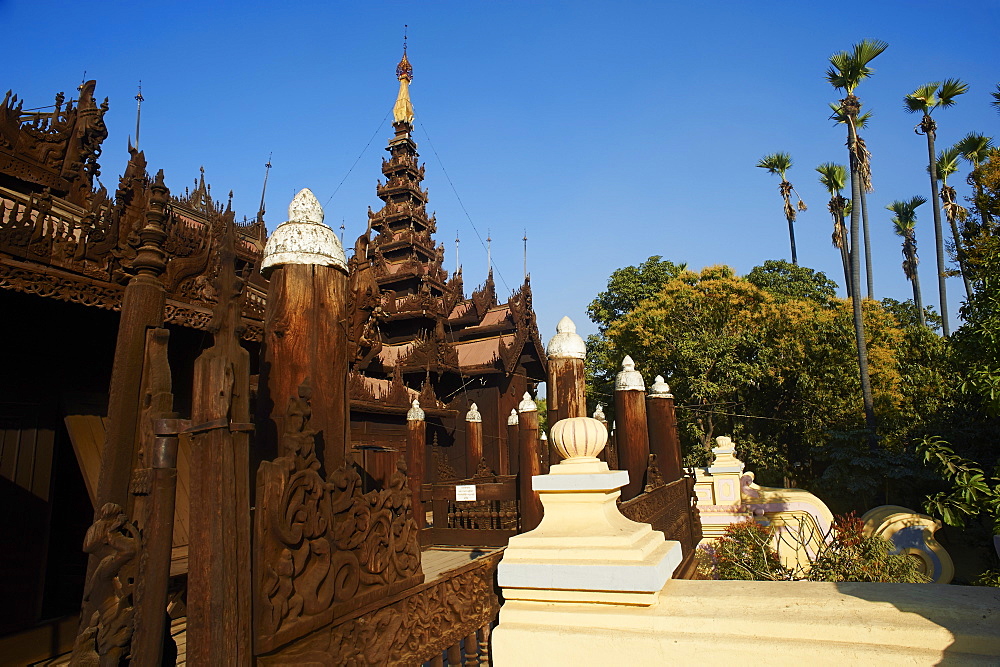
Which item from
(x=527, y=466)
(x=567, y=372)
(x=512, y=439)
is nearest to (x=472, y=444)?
(x=512, y=439)

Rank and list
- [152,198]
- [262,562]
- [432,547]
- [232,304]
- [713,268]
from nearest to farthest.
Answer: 1. [262,562]
2. [232,304]
3. [152,198]
4. [432,547]
5. [713,268]

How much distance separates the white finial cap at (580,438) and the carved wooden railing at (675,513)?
109 inches

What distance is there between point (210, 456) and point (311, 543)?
1.92 ft

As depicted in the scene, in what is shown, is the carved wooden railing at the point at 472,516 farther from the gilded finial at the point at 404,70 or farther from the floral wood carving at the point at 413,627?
the gilded finial at the point at 404,70

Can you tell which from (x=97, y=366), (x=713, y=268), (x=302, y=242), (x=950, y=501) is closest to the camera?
(x=302, y=242)

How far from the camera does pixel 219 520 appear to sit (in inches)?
82.2

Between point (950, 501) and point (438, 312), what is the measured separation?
58.0 ft

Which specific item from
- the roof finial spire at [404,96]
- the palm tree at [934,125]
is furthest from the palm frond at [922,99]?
the roof finial spire at [404,96]

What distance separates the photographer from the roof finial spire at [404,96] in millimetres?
29109

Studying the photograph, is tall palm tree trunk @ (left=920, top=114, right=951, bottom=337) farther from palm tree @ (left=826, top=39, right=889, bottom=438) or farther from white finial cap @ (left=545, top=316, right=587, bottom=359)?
white finial cap @ (left=545, top=316, right=587, bottom=359)

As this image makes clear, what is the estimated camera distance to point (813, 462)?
22406mm

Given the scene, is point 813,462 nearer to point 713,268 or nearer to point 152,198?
point 713,268

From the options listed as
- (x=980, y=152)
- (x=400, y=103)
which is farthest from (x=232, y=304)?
(x=980, y=152)

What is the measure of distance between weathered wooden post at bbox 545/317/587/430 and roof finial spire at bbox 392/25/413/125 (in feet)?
83.4
